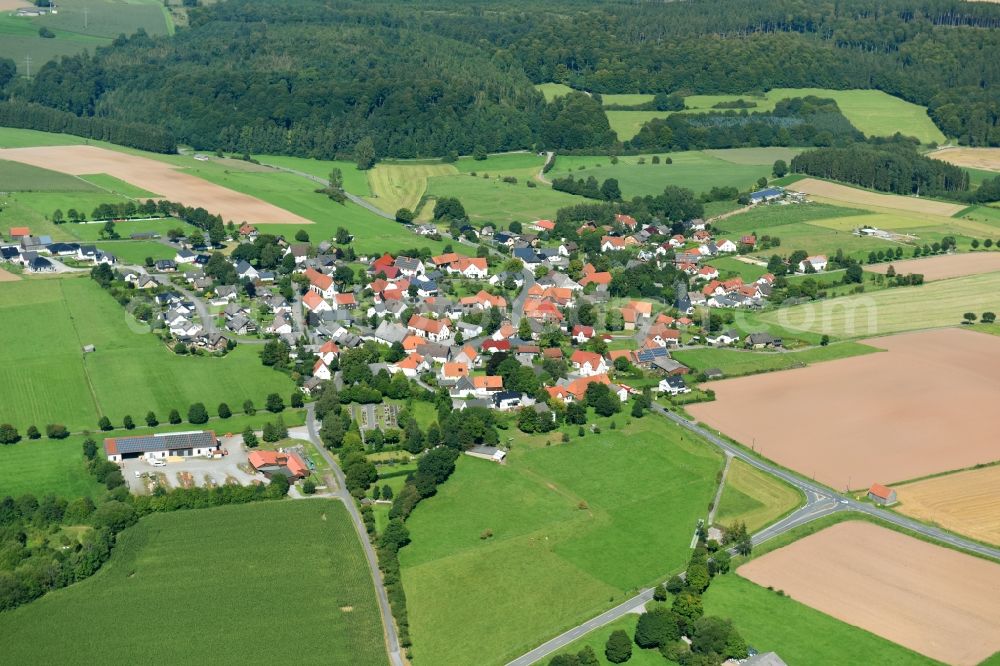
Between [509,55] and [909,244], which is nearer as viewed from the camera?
[909,244]

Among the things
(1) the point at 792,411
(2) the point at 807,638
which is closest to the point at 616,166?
(1) the point at 792,411

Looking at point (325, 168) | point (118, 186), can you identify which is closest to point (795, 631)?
point (118, 186)

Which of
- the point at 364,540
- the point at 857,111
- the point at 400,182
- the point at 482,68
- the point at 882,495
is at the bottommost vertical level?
the point at 882,495

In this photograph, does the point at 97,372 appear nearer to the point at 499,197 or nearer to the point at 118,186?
the point at 118,186

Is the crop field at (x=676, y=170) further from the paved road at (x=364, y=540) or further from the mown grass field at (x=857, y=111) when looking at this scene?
the paved road at (x=364, y=540)

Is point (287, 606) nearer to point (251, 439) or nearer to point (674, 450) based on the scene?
point (251, 439)

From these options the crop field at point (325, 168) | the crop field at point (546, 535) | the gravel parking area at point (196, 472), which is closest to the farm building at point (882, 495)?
the crop field at point (546, 535)

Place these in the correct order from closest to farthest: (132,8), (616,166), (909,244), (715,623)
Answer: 1. (715,623)
2. (909,244)
3. (616,166)
4. (132,8)
